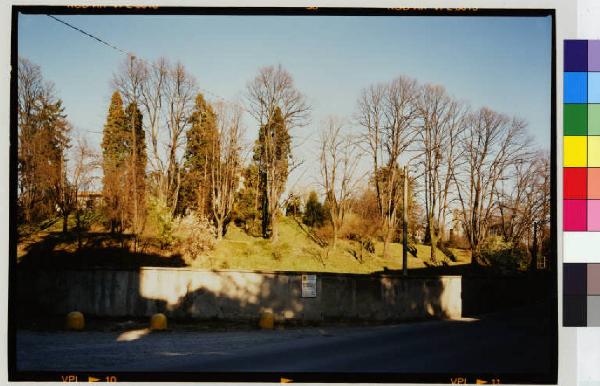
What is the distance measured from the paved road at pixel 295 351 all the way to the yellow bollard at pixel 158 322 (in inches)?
→ 23.0

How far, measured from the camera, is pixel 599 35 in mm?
14367

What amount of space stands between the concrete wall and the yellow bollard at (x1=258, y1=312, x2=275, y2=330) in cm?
82

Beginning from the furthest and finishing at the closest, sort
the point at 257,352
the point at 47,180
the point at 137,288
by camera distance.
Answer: the point at 47,180 → the point at 137,288 → the point at 257,352

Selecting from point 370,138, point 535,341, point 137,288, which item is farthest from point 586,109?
point 137,288

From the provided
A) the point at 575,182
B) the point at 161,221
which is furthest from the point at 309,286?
the point at 575,182

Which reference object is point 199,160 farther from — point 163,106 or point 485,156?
point 485,156

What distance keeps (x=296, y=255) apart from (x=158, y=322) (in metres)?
12.5

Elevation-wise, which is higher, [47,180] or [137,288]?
[47,180]

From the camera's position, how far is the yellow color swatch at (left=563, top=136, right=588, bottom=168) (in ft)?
46.5

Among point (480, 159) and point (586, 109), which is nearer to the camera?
point (586, 109)

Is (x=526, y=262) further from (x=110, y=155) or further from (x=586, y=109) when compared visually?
(x=110, y=155)

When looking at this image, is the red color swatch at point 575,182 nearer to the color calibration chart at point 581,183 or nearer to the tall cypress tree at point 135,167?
the color calibration chart at point 581,183

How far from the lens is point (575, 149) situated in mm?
14180

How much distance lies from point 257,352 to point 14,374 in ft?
19.4
